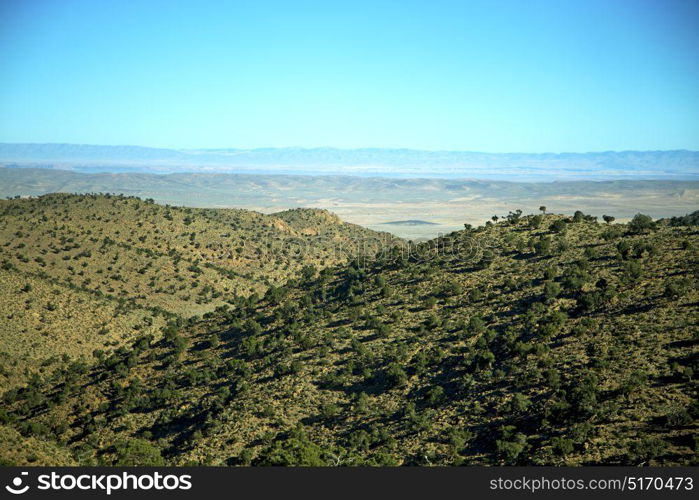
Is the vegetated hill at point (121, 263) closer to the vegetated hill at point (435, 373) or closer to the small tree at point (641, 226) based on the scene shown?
the vegetated hill at point (435, 373)

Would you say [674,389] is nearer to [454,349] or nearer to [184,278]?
[454,349]

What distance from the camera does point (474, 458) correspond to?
23984 millimetres

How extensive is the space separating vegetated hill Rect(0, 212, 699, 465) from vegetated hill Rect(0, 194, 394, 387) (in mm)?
4897

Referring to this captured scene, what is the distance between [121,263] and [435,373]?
137ft

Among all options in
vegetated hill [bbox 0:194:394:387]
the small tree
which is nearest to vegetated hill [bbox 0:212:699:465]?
the small tree

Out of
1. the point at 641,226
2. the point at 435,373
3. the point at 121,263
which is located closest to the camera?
the point at 435,373

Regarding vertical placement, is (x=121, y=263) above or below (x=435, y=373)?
above

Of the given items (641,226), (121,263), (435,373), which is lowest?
(435,373)

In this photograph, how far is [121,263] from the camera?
201 ft

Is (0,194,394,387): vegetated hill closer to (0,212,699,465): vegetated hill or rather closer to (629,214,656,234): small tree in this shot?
(0,212,699,465): vegetated hill

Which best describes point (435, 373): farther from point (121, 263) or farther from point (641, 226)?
point (121, 263)

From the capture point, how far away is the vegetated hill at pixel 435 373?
79.5ft

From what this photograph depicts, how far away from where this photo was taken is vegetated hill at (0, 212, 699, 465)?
79.5 feet

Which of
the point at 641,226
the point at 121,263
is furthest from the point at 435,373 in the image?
the point at 121,263
